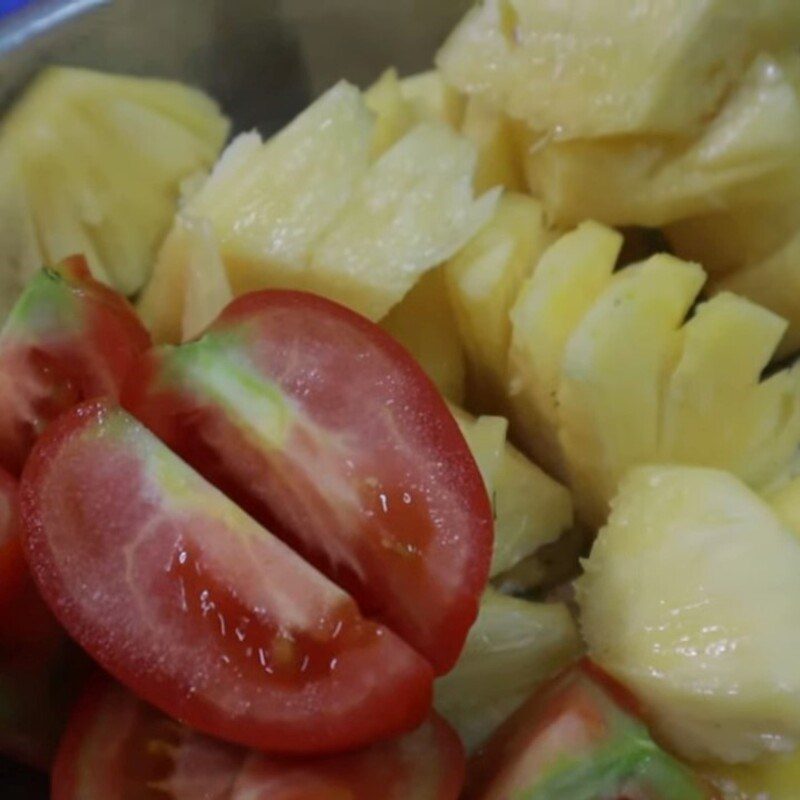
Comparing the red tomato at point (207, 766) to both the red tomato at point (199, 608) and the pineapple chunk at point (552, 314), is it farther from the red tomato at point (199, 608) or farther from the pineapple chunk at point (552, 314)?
the pineapple chunk at point (552, 314)

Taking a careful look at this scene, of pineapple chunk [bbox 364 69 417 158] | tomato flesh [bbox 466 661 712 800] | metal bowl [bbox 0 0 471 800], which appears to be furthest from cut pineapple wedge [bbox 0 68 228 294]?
tomato flesh [bbox 466 661 712 800]

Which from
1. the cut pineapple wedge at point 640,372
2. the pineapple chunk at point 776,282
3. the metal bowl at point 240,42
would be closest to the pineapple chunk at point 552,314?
the cut pineapple wedge at point 640,372

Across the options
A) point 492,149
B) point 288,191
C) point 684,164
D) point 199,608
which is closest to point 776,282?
point 684,164

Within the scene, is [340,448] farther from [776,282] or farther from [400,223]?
[776,282]

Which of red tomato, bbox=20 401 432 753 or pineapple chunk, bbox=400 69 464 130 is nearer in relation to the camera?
red tomato, bbox=20 401 432 753

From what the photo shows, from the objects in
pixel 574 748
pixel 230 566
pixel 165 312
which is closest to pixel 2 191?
pixel 165 312

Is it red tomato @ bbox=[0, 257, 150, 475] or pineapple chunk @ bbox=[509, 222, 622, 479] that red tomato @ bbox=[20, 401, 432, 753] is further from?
pineapple chunk @ bbox=[509, 222, 622, 479]
